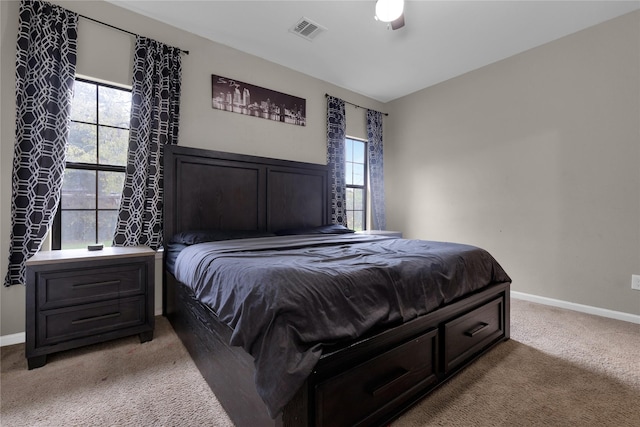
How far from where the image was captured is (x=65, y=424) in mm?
1353

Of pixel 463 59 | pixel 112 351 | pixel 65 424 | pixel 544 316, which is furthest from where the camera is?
pixel 463 59

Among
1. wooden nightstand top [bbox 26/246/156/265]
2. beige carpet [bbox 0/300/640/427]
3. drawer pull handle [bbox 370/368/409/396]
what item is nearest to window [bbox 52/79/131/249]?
wooden nightstand top [bbox 26/246/156/265]

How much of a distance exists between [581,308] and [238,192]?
3763mm

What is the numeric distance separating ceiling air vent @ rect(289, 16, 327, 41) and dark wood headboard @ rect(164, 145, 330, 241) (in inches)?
53.5

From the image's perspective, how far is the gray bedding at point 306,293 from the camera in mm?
1036

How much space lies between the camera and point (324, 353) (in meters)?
1.11

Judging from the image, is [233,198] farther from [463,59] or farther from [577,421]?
[463,59]

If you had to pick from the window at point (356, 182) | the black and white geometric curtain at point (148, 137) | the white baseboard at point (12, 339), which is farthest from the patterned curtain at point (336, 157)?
the white baseboard at point (12, 339)

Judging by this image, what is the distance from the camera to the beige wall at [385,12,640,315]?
267 cm

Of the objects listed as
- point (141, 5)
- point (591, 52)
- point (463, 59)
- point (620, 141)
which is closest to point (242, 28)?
point (141, 5)

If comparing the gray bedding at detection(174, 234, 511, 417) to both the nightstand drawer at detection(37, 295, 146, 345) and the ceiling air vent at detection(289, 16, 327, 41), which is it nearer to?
the nightstand drawer at detection(37, 295, 146, 345)

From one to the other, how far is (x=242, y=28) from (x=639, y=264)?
4395mm

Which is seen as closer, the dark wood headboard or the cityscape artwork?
the dark wood headboard

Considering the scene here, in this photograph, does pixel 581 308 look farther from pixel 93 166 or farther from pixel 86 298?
pixel 93 166
